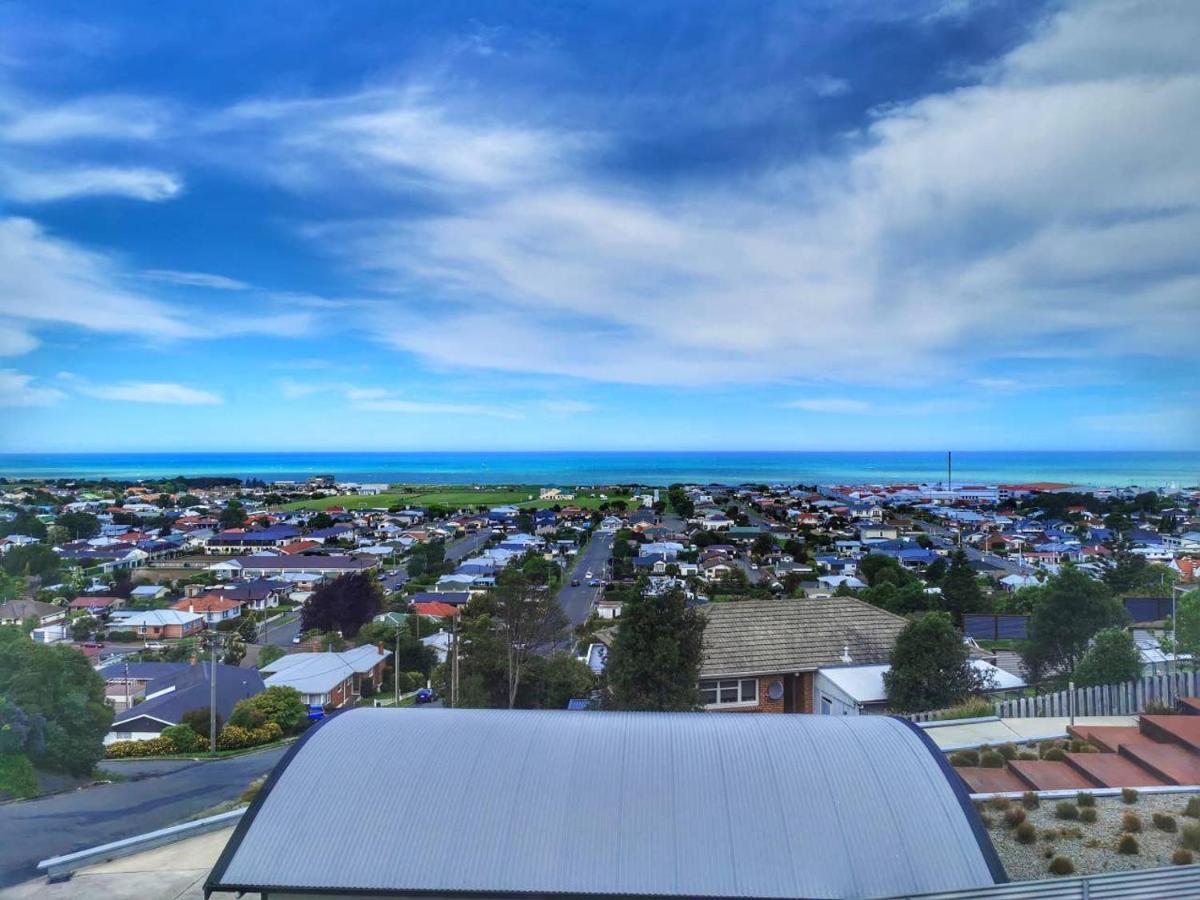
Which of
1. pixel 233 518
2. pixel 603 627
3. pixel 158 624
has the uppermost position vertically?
pixel 603 627

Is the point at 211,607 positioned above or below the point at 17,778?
below

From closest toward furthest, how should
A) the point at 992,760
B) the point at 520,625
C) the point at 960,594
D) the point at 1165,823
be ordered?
the point at 1165,823 < the point at 992,760 < the point at 520,625 < the point at 960,594

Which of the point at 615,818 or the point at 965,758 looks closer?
the point at 615,818

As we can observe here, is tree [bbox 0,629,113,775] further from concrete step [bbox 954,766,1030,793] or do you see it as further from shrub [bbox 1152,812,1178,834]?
shrub [bbox 1152,812,1178,834]

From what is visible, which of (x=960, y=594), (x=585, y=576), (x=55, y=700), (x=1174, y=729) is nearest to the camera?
(x=1174, y=729)

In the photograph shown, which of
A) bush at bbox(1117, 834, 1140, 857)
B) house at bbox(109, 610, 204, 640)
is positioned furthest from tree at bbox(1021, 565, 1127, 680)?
house at bbox(109, 610, 204, 640)

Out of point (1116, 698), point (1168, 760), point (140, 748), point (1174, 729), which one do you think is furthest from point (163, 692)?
point (1174, 729)

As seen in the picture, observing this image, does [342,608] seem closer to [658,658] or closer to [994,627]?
[658,658]
